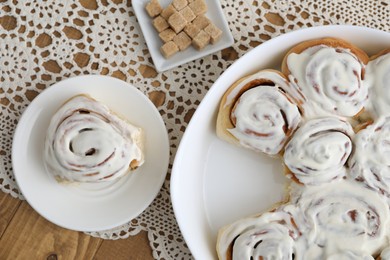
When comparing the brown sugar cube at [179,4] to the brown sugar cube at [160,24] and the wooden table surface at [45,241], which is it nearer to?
the brown sugar cube at [160,24]

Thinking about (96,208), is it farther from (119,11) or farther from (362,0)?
(362,0)

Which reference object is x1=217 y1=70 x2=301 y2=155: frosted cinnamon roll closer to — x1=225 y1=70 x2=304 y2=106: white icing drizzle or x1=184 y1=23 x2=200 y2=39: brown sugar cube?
x1=225 y1=70 x2=304 y2=106: white icing drizzle

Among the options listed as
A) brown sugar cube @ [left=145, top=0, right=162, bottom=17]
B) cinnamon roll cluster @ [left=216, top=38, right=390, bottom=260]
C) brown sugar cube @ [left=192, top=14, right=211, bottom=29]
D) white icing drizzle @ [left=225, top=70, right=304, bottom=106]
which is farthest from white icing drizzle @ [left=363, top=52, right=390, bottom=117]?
brown sugar cube @ [left=145, top=0, right=162, bottom=17]

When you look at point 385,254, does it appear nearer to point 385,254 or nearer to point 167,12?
point 385,254

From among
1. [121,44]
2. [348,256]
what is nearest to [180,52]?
[121,44]

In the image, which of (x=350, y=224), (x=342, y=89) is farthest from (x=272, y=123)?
(x=350, y=224)

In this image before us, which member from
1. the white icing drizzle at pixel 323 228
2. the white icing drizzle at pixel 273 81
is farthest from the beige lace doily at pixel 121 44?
the white icing drizzle at pixel 323 228
